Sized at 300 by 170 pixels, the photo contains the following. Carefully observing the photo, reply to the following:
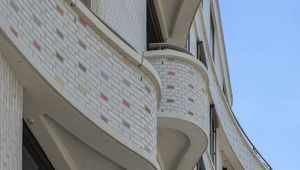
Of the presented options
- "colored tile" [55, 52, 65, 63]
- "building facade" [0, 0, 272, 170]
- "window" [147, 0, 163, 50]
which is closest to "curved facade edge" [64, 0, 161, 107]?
"building facade" [0, 0, 272, 170]

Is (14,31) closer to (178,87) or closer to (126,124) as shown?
(126,124)

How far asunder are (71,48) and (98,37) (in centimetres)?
86

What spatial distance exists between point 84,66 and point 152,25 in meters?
8.33

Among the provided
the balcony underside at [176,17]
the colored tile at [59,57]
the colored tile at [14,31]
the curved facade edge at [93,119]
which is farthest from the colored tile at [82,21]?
the balcony underside at [176,17]

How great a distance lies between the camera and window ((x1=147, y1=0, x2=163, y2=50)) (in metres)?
23.1

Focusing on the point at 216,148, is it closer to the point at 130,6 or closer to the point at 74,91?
the point at 130,6

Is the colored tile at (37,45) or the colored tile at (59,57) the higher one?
the colored tile at (59,57)

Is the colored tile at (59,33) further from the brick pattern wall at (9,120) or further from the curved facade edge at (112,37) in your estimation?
the brick pattern wall at (9,120)

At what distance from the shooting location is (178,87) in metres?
21.1

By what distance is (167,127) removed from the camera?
68.5 ft

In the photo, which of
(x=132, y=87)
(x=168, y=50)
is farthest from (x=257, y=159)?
(x=132, y=87)

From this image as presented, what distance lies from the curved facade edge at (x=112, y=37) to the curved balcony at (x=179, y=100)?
11.9 feet

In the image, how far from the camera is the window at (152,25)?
909 inches

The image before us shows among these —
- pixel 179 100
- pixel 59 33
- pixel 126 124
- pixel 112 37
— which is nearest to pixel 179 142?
pixel 179 100
